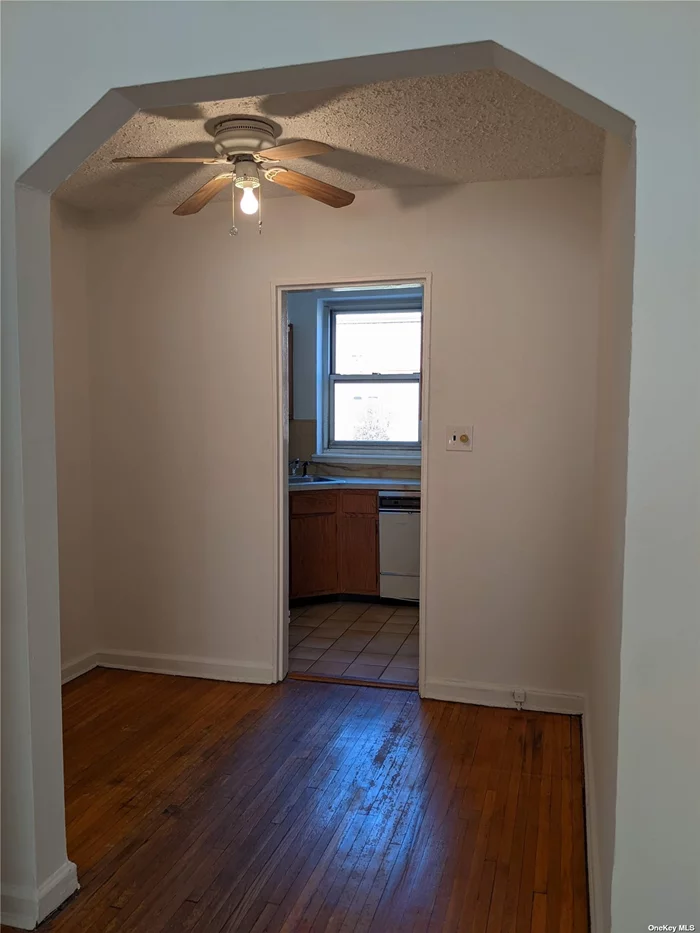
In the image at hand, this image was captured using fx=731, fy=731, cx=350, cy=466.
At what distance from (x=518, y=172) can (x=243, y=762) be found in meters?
2.82

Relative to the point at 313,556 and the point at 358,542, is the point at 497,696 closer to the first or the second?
the point at 358,542

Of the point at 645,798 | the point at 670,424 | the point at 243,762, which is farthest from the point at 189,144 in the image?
the point at 645,798

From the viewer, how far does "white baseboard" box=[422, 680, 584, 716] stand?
347 centimetres

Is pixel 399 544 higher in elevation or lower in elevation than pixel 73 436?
lower

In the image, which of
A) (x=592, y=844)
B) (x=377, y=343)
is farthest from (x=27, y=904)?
(x=377, y=343)

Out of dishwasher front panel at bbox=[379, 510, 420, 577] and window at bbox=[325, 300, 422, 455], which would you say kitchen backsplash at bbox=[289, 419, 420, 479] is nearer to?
window at bbox=[325, 300, 422, 455]

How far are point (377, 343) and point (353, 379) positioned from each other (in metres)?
0.34

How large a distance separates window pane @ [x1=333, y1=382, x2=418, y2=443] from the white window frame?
4 centimetres

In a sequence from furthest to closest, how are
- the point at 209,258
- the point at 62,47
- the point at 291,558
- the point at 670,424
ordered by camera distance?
the point at 291,558 → the point at 209,258 → the point at 62,47 → the point at 670,424

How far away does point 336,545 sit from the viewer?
541 cm

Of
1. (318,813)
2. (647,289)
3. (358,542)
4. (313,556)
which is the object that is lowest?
(318,813)

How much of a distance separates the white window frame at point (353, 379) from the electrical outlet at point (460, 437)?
2.02 metres

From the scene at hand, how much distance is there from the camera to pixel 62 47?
1.85m

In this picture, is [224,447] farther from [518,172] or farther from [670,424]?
[670,424]
